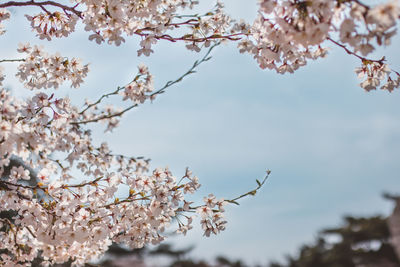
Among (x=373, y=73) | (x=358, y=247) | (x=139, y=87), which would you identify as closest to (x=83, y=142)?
(x=139, y=87)

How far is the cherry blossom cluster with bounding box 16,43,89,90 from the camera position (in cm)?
328

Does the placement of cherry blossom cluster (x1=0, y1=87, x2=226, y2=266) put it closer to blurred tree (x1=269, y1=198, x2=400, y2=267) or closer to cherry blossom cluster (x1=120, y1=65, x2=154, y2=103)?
cherry blossom cluster (x1=120, y1=65, x2=154, y2=103)

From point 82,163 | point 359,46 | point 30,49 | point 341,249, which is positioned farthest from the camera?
point 341,249

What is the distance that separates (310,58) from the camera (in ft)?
7.92

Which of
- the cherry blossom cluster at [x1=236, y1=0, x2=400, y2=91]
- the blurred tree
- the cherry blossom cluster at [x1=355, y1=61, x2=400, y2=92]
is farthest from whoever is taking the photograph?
the blurred tree

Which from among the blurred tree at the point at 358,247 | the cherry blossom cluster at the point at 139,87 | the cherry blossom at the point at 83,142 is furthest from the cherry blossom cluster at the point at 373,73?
the blurred tree at the point at 358,247

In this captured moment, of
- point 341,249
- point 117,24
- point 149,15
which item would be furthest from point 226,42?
point 341,249

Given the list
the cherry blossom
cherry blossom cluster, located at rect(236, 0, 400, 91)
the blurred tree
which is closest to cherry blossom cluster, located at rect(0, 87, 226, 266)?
the cherry blossom

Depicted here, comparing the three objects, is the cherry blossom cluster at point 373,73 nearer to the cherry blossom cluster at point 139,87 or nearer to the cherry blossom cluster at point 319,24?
the cherry blossom cluster at point 319,24

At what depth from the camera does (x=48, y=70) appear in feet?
10.8

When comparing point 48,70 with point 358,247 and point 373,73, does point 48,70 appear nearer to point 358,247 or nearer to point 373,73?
point 373,73

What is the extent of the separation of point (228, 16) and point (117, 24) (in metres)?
1.20

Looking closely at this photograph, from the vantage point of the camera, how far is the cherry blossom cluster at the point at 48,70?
3277 millimetres

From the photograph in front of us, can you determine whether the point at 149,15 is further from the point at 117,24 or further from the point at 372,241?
the point at 372,241
